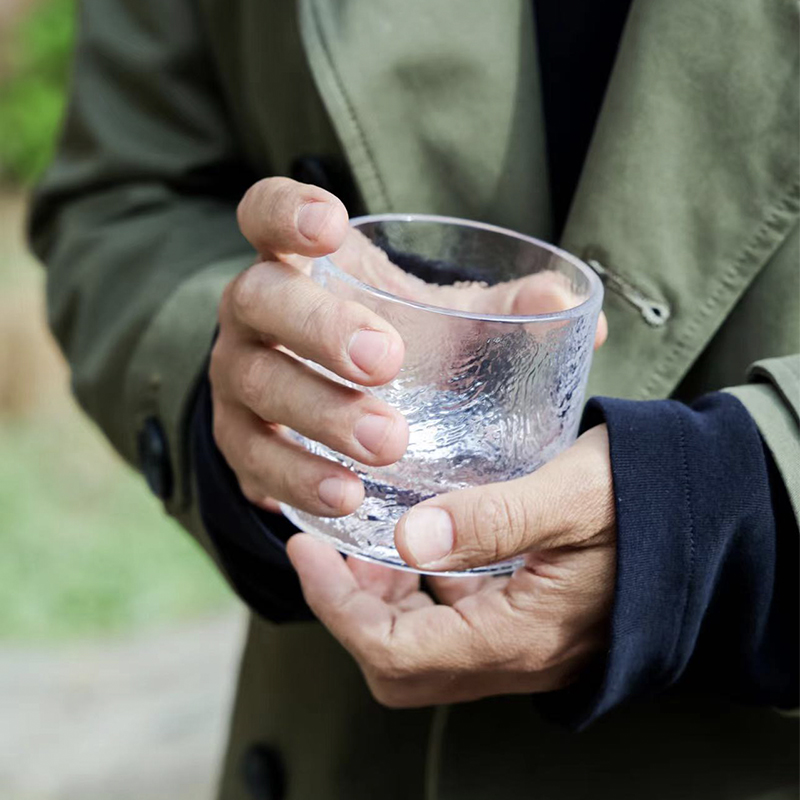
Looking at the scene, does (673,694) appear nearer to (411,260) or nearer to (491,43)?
(411,260)

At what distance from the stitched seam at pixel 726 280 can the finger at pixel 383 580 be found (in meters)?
0.27

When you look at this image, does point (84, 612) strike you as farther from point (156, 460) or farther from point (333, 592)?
point (333, 592)

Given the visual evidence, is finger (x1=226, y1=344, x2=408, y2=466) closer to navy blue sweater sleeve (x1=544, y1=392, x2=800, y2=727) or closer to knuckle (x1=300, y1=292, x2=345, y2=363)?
knuckle (x1=300, y1=292, x2=345, y2=363)

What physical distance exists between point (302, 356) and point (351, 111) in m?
0.35

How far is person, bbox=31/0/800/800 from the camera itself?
2.58ft

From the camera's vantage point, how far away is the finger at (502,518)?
0.74 m

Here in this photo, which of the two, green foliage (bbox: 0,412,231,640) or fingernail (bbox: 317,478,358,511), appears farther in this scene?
green foliage (bbox: 0,412,231,640)

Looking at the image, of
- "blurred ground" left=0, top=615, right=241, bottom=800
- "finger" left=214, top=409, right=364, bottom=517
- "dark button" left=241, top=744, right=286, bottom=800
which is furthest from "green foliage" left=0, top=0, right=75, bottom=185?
"finger" left=214, top=409, right=364, bottom=517

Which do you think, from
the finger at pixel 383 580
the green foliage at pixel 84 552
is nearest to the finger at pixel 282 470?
the finger at pixel 383 580

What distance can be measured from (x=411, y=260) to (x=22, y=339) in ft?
14.0

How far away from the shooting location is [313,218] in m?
0.73

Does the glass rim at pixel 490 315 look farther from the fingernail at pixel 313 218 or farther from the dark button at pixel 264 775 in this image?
the dark button at pixel 264 775

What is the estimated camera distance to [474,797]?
3.38 ft

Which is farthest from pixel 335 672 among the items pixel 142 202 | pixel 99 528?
pixel 99 528
